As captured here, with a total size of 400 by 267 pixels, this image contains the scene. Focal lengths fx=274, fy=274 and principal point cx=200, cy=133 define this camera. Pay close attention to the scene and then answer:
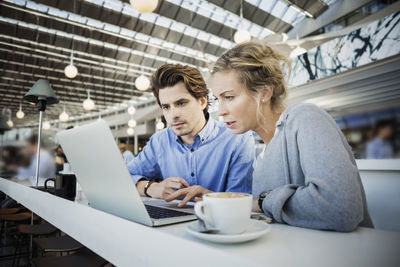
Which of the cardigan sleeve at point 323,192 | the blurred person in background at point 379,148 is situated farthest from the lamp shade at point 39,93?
the blurred person in background at point 379,148

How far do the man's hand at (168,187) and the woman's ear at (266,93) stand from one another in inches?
20.4

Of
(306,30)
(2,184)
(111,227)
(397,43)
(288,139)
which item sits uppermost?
(306,30)

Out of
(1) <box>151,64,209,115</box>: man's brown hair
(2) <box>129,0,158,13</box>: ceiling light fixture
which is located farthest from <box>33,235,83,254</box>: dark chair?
(2) <box>129,0,158,13</box>: ceiling light fixture

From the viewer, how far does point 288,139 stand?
3.12ft

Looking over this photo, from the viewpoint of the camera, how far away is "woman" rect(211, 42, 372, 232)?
27.5 inches

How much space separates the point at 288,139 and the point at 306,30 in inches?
365

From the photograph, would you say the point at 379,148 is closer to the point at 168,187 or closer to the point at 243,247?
the point at 168,187

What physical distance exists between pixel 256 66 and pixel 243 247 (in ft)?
2.76

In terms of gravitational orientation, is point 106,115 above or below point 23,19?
below

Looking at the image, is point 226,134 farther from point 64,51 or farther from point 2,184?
point 64,51

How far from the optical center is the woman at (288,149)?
0.70 metres

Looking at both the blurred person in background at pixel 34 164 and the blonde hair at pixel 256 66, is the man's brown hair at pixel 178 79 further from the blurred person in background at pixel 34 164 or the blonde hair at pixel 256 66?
the blurred person in background at pixel 34 164

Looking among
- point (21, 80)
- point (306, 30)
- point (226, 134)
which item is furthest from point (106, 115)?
point (226, 134)

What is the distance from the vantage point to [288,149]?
0.96m
